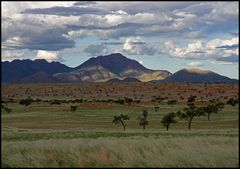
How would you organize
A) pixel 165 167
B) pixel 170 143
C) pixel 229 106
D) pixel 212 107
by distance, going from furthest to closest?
pixel 229 106, pixel 212 107, pixel 170 143, pixel 165 167

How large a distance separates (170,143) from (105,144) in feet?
8.54

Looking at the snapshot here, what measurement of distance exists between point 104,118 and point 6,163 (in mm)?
77029

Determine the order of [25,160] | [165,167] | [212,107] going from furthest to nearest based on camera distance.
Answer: [212,107], [25,160], [165,167]

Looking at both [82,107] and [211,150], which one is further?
[82,107]

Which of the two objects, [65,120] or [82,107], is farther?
[82,107]

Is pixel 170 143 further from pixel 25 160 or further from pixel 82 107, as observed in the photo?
pixel 82 107

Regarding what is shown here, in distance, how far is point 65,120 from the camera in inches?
3529

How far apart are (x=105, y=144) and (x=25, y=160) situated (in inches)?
131

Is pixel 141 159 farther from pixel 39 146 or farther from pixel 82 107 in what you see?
pixel 82 107

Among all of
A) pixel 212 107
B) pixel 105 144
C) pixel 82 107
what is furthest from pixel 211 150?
pixel 82 107

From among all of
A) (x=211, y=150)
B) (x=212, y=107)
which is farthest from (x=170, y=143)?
(x=212, y=107)

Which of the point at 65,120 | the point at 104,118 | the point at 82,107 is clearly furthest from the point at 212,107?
the point at 82,107

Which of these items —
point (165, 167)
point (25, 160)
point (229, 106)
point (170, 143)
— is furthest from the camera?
point (229, 106)

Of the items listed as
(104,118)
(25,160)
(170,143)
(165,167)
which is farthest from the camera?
(104,118)
